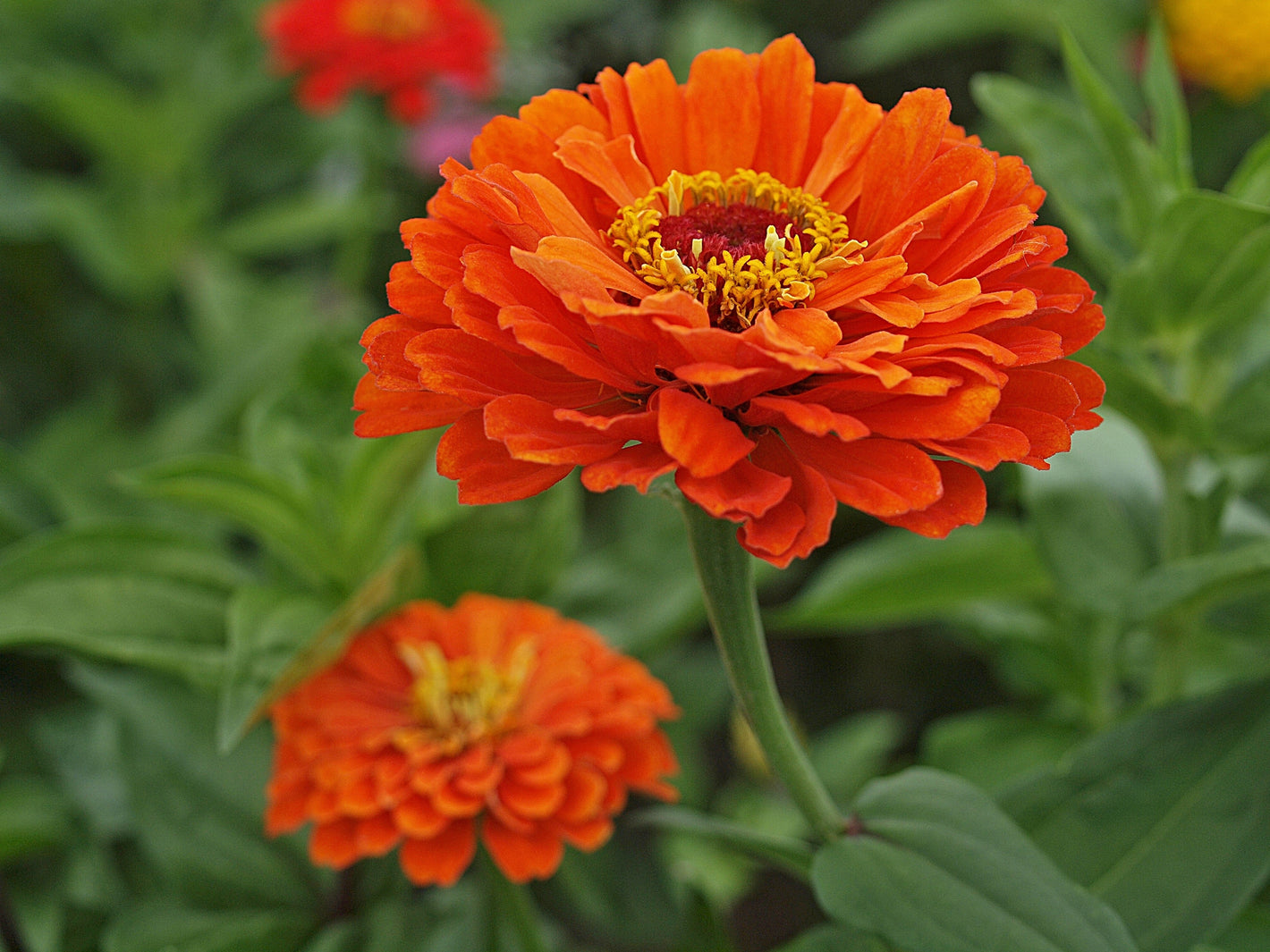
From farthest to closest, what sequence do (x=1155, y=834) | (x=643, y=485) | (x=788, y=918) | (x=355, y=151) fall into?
(x=355, y=151), (x=788, y=918), (x=1155, y=834), (x=643, y=485)

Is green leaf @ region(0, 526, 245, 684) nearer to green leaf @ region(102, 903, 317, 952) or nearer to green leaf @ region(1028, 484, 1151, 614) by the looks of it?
green leaf @ region(102, 903, 317, 952)

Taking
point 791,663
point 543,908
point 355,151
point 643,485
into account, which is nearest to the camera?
point 643,485

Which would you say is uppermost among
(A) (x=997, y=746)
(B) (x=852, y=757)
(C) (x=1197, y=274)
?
(C) (x=1197, y=274)

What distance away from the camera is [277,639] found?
2.01 ft

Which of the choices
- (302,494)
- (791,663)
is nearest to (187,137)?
(302,494)

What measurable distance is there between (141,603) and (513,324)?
0.42 metres

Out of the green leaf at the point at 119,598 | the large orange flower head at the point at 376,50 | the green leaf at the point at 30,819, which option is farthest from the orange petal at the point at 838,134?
A: the large orange flower head at the point at 376,50

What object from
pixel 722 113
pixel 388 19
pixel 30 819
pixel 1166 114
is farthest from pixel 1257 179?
pixel 388 19

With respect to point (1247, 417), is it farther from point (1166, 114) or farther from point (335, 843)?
point (335, 843)

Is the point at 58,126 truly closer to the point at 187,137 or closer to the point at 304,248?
the point at 187,137

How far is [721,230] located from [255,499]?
350 millimetres

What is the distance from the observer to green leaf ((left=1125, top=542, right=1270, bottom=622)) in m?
0.51

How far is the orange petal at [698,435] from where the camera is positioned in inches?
13.2

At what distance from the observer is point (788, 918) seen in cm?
107
